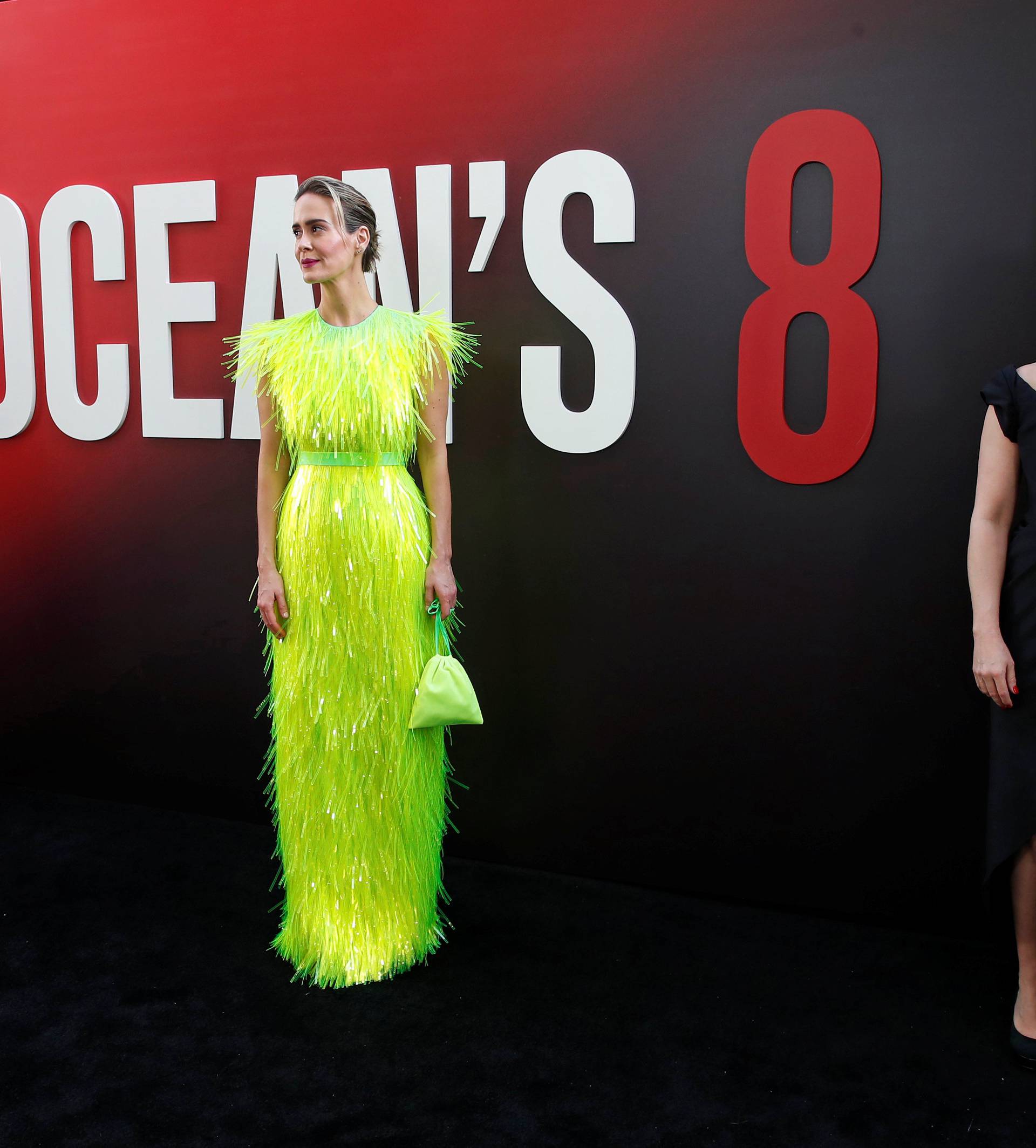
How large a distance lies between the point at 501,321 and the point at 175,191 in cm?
101

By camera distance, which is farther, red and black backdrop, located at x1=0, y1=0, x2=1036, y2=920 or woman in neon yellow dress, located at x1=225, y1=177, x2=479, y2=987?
red and black backdrop, located at x1=0, y1=0, x2=1036, y2=920

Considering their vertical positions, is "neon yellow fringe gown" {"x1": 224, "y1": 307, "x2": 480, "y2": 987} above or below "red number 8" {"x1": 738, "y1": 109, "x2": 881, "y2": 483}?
below

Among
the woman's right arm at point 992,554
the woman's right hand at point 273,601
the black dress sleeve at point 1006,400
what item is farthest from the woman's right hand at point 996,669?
the woman's right hand at point 273,601

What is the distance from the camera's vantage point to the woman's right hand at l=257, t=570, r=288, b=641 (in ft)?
6.95

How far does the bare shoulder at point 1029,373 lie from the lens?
181cm

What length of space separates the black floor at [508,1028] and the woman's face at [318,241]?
151 cm

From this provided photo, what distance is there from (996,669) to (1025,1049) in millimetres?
727

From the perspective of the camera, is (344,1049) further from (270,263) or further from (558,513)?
(270,263)

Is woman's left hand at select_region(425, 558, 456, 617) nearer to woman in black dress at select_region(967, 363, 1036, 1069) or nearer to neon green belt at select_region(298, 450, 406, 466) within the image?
neon green belt at select_region(298, 450, 406, 466)

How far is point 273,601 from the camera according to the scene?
83.3 inches

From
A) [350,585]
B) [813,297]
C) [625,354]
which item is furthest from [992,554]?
[350,585]

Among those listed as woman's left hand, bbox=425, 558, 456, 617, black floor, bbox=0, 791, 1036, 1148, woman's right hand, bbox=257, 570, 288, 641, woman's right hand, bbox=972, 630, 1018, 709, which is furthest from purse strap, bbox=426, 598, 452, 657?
woman's right hand, bbox=972, 630, 1018, 709

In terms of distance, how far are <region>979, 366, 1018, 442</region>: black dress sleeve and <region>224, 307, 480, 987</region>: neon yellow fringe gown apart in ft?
3.54

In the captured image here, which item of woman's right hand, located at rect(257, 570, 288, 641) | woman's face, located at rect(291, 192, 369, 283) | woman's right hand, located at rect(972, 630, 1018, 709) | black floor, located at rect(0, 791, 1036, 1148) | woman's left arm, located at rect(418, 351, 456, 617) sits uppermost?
woman's face, located at rect(291, 192, 369, 283)
